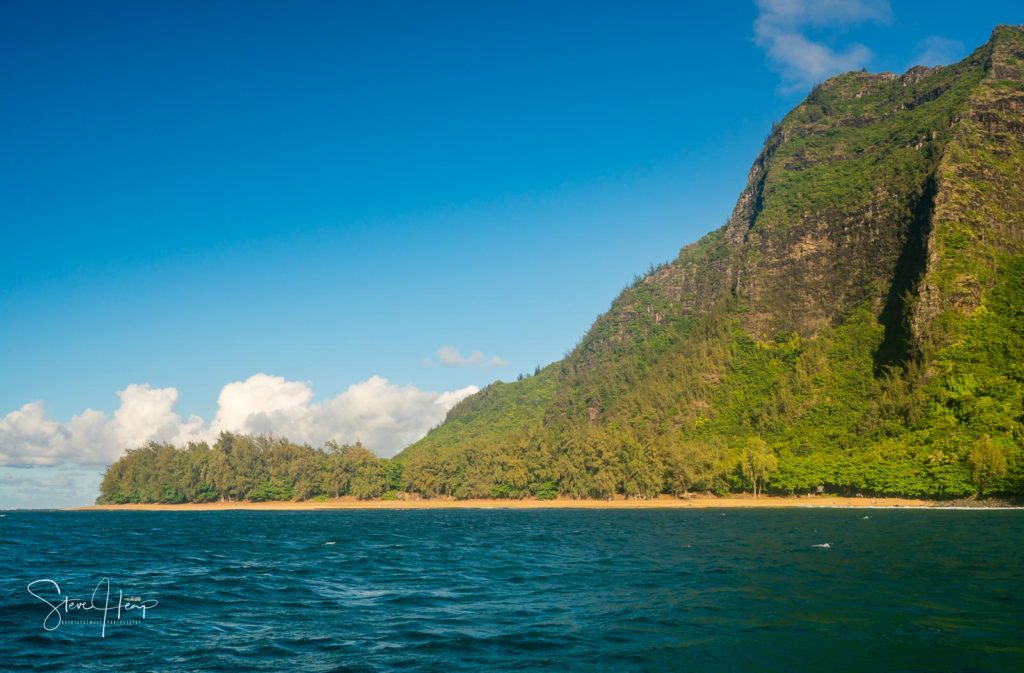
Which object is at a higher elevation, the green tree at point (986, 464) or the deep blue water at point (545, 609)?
the green tree at point (986, 464)

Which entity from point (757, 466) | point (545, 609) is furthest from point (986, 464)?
point (545, 609)

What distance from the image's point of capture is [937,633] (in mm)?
27469

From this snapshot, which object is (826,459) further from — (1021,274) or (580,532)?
(580,532)

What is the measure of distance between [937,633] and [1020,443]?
5263 inches

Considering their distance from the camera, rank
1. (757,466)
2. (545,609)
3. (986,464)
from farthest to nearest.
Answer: (757,466) → (986,464) → (545,609)

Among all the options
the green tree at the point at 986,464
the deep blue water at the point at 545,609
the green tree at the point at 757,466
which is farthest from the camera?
the green tree at the point at 757,466

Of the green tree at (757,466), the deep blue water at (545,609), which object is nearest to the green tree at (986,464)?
the green tree at (757,466)

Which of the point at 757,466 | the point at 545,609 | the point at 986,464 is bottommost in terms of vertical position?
the point at 545,609

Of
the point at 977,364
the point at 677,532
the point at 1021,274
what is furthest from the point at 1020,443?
the point at 677,532

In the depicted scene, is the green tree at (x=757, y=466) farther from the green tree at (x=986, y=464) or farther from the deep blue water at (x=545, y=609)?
the deep blue water at (x=545, y=609)

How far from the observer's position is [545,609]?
3491 centimetres

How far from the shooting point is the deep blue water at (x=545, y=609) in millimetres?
25078

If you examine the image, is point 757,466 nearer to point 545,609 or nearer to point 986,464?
point 986,464

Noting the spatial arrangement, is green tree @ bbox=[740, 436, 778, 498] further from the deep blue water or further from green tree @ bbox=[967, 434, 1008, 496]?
the deep blue water
